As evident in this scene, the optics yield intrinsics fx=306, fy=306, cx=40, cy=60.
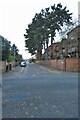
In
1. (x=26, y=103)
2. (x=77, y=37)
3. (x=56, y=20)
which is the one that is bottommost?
(x=26, y=103)

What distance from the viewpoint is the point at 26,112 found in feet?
33.8

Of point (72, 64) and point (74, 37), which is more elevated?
point (74, 37)

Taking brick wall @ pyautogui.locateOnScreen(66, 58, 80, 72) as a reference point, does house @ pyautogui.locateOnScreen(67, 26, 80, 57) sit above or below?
above

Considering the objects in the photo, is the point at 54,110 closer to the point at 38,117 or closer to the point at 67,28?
the point at 38,117

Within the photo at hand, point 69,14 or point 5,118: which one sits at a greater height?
Result: point 69,14

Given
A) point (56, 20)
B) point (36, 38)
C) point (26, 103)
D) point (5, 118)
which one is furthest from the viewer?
point (36, 38)

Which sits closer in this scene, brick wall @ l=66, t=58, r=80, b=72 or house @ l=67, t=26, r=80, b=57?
house @ l=67, t=26, r=80, b=57

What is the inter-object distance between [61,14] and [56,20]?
68.4 inches

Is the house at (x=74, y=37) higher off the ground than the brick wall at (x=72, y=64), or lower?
higher

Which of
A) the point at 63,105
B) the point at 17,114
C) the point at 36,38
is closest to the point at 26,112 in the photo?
the point at 17,114

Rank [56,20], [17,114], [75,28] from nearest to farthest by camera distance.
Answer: [17,114], [75,28], [56,20]

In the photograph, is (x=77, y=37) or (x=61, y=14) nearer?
(x=77, y=37)

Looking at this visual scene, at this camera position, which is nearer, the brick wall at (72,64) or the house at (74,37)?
the house at (74,37)

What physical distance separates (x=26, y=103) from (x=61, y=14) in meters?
56.3
